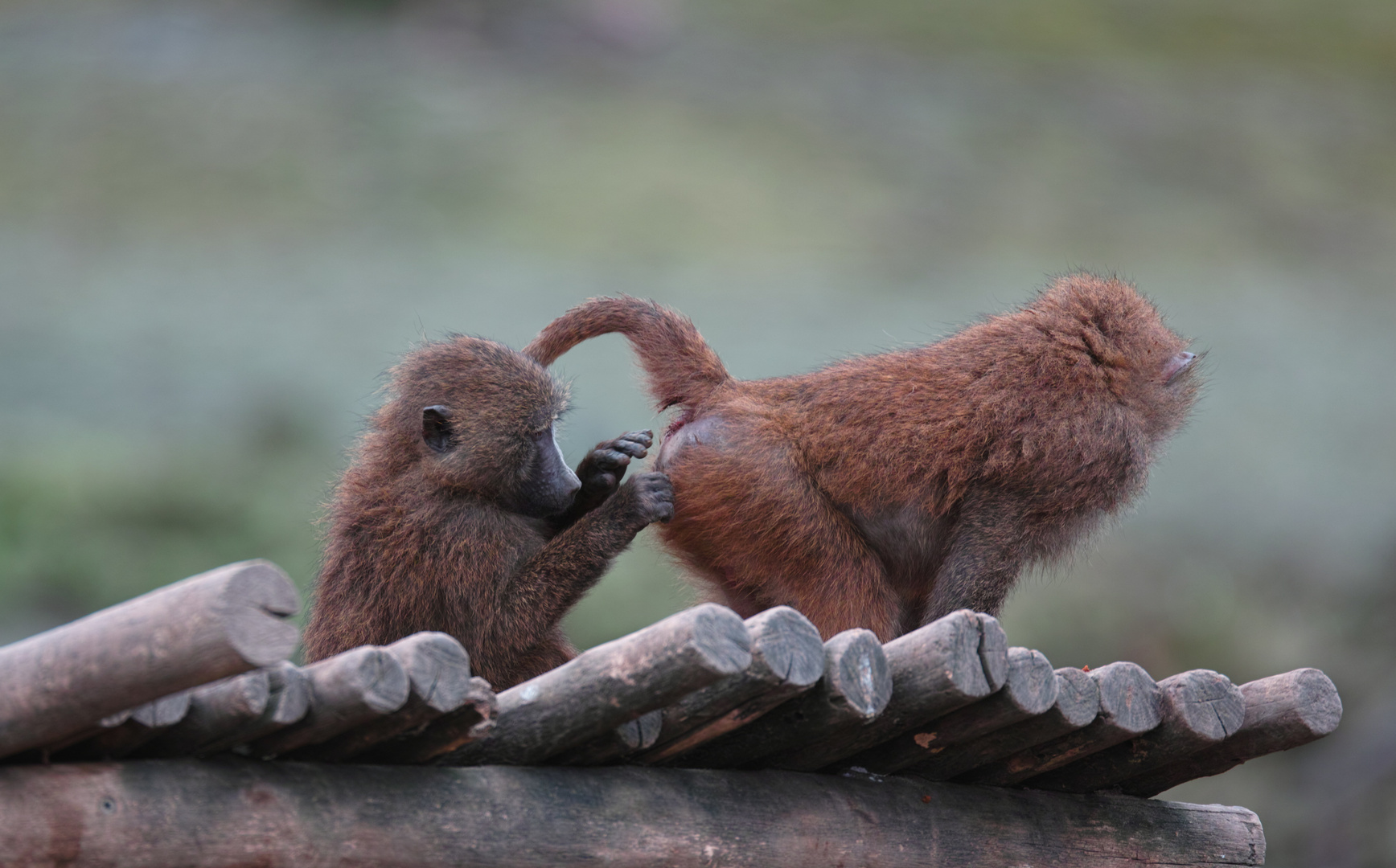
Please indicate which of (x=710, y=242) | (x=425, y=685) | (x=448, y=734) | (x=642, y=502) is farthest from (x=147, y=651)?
(x=710, y=242)

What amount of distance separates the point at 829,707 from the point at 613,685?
0.40 m

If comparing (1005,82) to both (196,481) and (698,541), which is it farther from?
(698,541)

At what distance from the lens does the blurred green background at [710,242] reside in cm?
1034

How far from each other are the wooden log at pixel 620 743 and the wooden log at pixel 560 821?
0.10 ft

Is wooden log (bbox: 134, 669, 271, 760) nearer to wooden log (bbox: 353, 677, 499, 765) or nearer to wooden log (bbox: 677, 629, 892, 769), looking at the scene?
wooden log (bbox: 353, 677, 499, 765)

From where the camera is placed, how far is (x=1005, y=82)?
1941 centimetres

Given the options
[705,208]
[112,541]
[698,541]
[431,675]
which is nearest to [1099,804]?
[698,541]

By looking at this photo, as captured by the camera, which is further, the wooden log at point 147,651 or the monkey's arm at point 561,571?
the monkey's arm at point 561,571

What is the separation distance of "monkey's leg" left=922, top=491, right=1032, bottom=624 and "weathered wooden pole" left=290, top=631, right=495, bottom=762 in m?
1.42

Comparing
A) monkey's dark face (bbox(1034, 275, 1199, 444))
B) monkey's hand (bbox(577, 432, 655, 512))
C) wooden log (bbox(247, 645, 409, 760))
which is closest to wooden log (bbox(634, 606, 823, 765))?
wooden log (bbox(247, 645, 409, 760))

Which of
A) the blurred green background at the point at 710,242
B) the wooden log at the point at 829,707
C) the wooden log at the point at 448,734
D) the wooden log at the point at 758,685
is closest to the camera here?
the wooden log at the point at 448,734

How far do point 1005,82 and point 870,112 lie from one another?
2591 mm

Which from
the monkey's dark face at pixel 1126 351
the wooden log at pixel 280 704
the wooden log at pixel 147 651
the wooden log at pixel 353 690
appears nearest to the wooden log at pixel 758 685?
the wooden log at pixel 353 690

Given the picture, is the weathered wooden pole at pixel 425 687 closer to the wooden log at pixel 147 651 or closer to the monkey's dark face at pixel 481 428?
the wooden log at pixel 147 651
